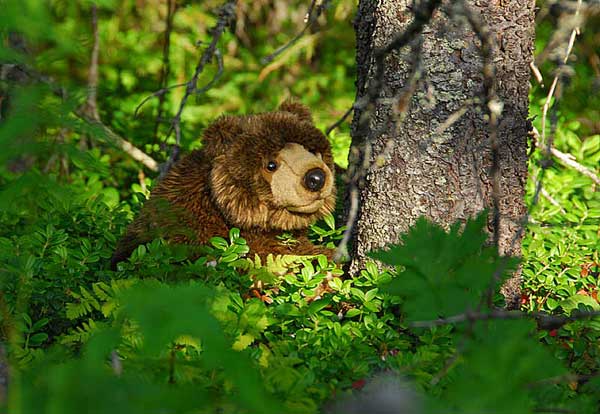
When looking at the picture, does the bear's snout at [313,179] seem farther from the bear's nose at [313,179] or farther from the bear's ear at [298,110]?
the bear's ear at [298,110]

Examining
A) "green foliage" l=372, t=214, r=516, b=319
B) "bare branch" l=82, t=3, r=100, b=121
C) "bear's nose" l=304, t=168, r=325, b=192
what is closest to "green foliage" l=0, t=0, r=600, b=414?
"green foliage" l=372, t=214, r=516, b=319

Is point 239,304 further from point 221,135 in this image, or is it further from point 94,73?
point 94,73

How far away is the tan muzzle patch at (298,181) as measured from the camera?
296 cm

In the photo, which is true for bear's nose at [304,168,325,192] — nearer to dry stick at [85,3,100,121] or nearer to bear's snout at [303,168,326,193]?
bear's snout at [303,168,326,193]

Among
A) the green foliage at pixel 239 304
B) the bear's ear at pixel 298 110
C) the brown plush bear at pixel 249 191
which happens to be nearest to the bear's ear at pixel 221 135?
the brown plush bear at pixel 249 191

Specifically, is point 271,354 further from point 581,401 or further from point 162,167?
point 162,167

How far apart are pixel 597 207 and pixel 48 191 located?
8.91 ft

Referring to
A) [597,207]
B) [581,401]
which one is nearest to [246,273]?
[581,401]

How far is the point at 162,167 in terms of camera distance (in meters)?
4.04

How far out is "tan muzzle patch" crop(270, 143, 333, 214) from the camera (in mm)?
2955

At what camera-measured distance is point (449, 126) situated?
2781mm

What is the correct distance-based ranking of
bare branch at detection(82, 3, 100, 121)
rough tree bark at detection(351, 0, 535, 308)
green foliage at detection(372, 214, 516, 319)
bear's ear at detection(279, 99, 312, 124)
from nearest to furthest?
green foliage at detection(372, 214, 516, 319)
rough tree bark at detection(351, 0, 535, 308)
bear's ear at detection(279, 99, 312, 124)
bare branch at detection(82, 3, 100, 121)

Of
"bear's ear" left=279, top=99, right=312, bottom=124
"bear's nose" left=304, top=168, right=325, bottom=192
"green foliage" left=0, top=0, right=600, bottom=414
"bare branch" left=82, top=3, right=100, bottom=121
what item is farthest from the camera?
"bare branch" left=82, top=3, right=100, bottom=121

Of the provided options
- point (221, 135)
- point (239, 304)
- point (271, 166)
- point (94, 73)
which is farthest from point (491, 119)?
point (94, 73)
